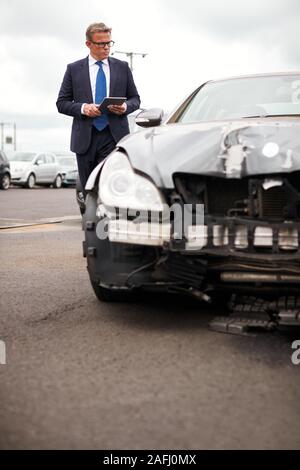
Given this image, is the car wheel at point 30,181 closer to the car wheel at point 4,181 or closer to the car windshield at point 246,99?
the car wheel at point 4,181

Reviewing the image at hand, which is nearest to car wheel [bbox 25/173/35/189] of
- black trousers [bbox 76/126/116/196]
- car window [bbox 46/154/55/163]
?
car window [bbox 46/154/55/163]

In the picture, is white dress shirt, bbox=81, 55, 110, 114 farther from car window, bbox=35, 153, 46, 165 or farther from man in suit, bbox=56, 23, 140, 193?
car window, bbox=35, 153, 46, 165

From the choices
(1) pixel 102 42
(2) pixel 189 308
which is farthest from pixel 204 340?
(1) pixel 102 42

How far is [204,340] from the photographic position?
11.9ft

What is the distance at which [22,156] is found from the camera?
100ft

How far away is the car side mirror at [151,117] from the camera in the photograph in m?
4.88

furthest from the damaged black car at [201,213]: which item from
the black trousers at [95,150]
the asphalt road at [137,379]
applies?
the black trousers at [95,150]

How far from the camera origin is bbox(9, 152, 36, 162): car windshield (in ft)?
98.4

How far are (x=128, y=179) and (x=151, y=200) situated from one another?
20cm

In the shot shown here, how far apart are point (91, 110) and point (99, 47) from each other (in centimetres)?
58

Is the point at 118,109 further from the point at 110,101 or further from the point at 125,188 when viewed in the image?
the point at 125,188

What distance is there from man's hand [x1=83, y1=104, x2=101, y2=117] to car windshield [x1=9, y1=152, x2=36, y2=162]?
24.6m

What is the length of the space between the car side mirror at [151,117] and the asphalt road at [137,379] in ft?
4.20

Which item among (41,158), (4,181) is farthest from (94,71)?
(41,158)
